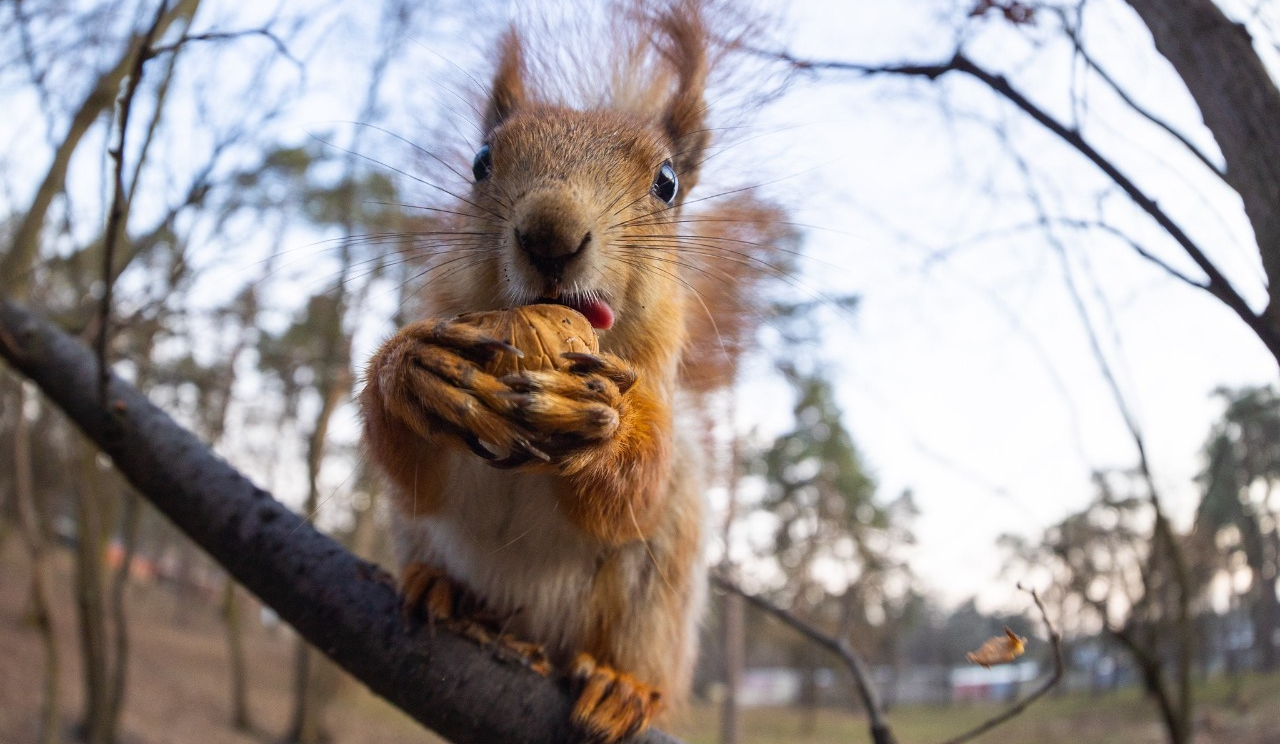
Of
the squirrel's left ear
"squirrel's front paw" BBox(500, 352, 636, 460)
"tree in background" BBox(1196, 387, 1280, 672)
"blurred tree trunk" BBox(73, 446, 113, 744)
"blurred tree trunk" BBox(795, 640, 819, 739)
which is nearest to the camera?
"squirrel's front paw" BBox(500, 352, 636, 460)

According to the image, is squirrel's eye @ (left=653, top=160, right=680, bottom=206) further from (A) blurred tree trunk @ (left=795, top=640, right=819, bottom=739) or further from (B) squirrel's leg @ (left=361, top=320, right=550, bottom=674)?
(A) blurred tree trunk @ (left=795, top=640, right=819, bottom=739)

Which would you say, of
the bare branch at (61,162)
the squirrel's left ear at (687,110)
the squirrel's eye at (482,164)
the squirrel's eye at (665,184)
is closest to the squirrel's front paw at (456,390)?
the squirrel's eye at (482,164)

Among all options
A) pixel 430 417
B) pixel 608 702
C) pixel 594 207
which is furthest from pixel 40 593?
pixel 594 207

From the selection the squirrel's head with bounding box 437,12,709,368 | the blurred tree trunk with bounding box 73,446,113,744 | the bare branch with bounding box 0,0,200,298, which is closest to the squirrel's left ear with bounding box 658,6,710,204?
the squirrel's head with bounding box 437,12,709,368

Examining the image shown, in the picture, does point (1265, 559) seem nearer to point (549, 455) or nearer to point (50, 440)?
point (549, 455)

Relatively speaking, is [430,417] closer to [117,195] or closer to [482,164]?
[482,164]

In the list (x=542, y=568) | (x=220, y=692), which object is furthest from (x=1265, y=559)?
(x=220, y=692)
